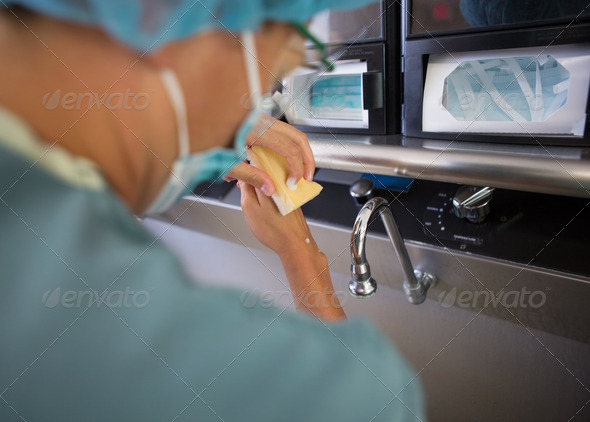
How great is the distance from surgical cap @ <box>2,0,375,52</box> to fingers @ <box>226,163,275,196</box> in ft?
0.59

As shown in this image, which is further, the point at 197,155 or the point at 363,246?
the point at 363,246

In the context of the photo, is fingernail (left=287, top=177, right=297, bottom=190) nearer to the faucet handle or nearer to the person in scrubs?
the person in scrubs

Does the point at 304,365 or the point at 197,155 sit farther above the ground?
the point at 197,155

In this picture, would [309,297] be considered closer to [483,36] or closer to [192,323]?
[192,323]

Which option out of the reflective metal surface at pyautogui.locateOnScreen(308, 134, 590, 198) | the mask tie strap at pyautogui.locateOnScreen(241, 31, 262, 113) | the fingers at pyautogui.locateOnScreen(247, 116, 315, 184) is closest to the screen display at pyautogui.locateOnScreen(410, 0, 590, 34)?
the reflective metal surface at pyautogui.locateOnScreen(308, 134, 590, 198)

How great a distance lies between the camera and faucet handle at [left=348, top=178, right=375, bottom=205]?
0.69 meters

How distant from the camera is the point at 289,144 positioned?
1.64 feet

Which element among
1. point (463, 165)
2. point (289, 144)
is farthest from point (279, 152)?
point (463, 165)

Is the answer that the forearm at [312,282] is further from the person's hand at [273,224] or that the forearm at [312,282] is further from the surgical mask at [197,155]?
the surgical mask at [197,155]

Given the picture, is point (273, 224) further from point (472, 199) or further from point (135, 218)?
point (472, 199)

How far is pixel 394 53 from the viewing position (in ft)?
2.22

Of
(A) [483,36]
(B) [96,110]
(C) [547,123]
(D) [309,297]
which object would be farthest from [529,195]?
(B) [96,110]

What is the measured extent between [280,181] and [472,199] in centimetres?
34

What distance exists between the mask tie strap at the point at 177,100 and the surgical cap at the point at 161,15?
21mm
